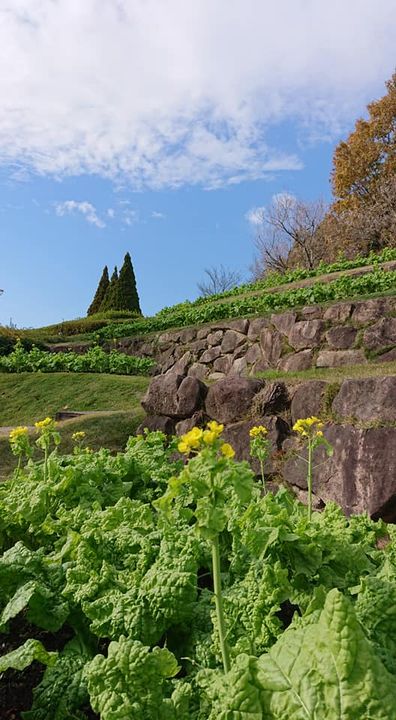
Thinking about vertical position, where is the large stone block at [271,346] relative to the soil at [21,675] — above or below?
above

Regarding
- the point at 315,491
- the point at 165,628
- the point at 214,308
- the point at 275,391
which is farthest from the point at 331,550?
the point at 214,308

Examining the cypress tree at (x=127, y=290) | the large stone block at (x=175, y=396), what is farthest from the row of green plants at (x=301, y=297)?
the cypress tree at (x=127, y=290)

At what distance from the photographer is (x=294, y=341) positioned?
8758 millimetres

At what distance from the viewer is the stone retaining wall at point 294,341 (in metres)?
7.79

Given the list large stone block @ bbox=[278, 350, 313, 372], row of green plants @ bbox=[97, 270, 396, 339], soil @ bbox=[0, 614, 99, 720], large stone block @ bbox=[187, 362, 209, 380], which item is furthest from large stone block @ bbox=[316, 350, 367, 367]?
soil @ bbox=[0, 614, 99, 720]

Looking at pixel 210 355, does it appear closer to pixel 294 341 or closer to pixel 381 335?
pixel 294 341

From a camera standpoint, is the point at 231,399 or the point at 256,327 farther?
the point at 256,327

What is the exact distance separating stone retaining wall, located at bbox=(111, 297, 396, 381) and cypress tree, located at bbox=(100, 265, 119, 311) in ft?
66.0

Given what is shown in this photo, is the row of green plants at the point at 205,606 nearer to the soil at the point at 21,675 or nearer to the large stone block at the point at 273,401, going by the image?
the soil at the point at 21,675

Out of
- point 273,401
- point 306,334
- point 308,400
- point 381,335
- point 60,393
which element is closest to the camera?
point 308,400

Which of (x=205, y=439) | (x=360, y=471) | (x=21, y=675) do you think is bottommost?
(x=360, y=471)

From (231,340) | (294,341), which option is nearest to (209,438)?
(294,341)

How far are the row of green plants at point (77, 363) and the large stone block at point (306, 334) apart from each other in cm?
532

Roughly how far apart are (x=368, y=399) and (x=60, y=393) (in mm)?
7743
